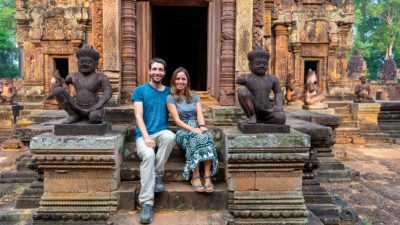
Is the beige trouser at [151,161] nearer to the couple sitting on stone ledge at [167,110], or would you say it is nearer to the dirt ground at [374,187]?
the couple sitting on stone ledge at [167,110]

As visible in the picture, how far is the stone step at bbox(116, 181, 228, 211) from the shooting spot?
3680 millimetres

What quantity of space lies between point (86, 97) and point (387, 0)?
36.7 meters

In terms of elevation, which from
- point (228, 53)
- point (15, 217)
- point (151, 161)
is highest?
point (228, 53)

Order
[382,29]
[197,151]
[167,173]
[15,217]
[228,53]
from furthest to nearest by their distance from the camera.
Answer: [382,29], [228,53], [15,217], [167,173], [197,151]

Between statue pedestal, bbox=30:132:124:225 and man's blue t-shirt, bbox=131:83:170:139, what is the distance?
0.45m

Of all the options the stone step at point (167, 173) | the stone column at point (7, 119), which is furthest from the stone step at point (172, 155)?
the stone column at point (7, 119)

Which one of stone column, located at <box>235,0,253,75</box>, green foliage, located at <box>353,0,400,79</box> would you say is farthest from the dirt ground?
green foliage, located at <box>353,0,400,79</box>

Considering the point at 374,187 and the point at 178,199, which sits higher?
the point at 178,199

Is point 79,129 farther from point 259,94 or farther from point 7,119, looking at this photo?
point 7,119

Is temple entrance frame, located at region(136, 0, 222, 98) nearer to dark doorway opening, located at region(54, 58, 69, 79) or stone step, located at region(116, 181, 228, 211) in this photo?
stone step, located at region(116, 181, 228, 211)

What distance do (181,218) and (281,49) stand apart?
12.4 metres

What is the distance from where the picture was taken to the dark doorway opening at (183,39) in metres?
9.17

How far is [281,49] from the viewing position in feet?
48.4

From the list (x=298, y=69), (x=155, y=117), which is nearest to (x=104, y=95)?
(x=155, y=117)
